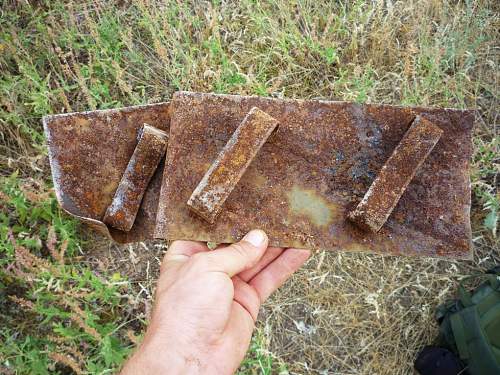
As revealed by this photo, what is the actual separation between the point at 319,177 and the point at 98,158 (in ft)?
3.08

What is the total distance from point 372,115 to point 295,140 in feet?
1.12

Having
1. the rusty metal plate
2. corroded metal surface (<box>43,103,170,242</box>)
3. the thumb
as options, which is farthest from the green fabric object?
corroded metal surface (<box>43,103,170,242</box>)

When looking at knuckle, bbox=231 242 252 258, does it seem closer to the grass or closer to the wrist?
the wrist

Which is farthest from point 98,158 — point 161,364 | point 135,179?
point 161,364

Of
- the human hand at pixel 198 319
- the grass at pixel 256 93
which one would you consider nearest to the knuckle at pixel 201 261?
the human hand at pixel 198 319

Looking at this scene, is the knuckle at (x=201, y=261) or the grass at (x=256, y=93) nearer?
the knuckle at (x=201, y=261)

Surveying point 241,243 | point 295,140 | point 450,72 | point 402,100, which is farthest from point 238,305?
point 450,72

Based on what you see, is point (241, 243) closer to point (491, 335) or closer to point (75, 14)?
point (491, 335)

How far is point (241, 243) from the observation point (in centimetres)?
169

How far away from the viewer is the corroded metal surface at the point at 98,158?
1800mm

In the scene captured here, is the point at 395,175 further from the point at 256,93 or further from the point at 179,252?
the point at 256,93

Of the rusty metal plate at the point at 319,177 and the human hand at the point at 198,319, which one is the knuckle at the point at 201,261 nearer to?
the human hand at the point at 198,319

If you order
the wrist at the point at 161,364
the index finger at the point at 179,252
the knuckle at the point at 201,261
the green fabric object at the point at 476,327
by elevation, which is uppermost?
the knuckle at the point at 201,261

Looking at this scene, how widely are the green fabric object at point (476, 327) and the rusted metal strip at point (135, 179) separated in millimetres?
2045
